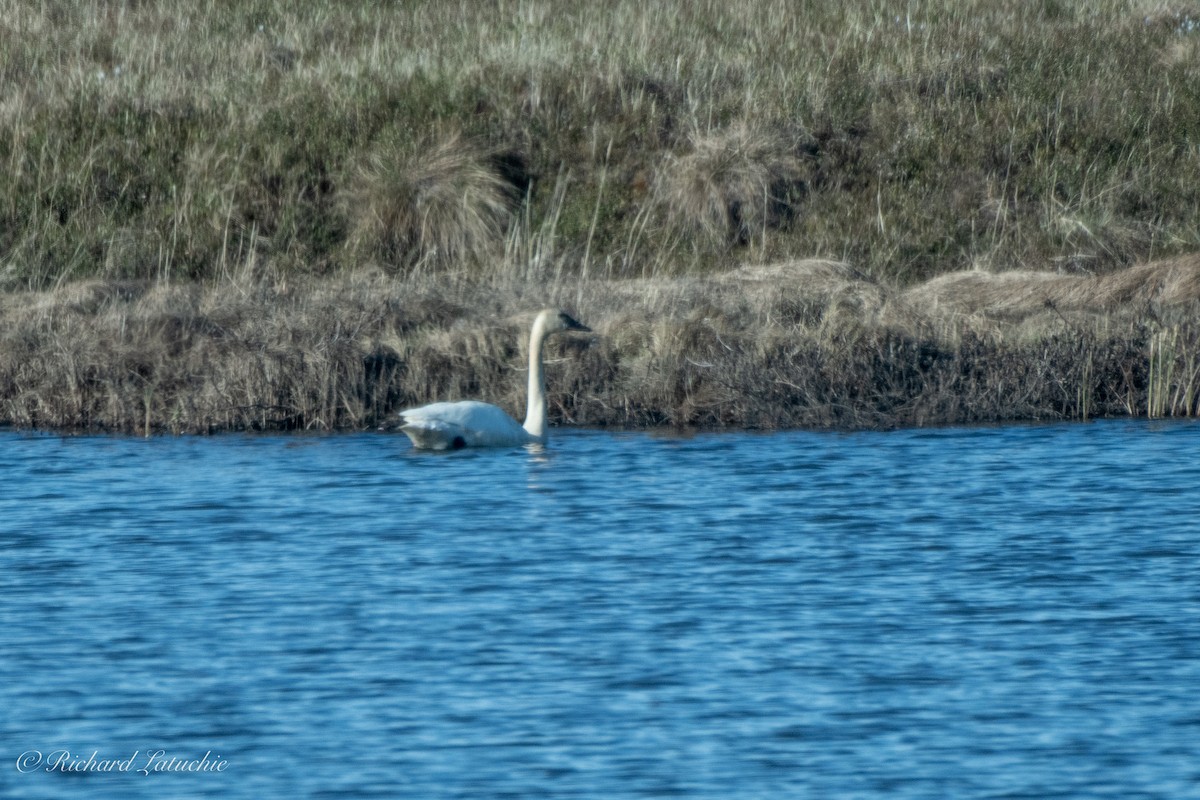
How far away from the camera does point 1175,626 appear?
26.7ft

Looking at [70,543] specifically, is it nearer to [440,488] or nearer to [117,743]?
[440,488]

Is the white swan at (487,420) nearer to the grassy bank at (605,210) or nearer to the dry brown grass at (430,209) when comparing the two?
the grassy bank at (605,210)

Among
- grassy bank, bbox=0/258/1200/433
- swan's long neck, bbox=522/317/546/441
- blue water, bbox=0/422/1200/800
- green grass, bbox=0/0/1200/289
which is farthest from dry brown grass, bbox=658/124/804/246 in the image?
blue water, bbox=0/422/1200/800

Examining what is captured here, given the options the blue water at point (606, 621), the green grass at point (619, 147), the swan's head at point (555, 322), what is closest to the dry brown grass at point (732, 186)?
the green grass at point (619, 147)

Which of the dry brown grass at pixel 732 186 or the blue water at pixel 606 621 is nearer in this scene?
the blue water at pixel 606 621

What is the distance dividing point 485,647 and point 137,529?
3.15 m

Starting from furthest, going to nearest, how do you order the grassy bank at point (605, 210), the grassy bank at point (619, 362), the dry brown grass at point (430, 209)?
the dry brown grass at point (430, 209) → the grassy bank at point (605, 210) → the grassy bank at point (619, 362)

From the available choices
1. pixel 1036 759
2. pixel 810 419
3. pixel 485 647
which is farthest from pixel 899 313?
pixel 1036 759

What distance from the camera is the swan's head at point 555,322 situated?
13078mm
